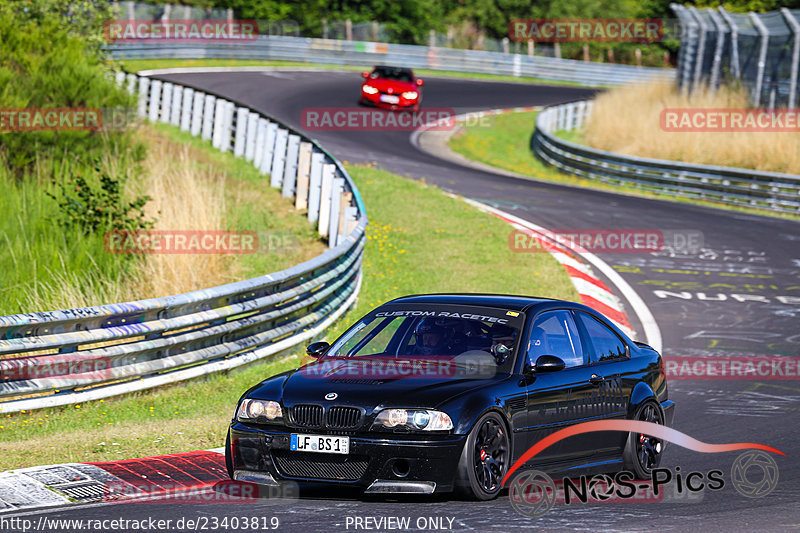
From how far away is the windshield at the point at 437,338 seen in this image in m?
7.66

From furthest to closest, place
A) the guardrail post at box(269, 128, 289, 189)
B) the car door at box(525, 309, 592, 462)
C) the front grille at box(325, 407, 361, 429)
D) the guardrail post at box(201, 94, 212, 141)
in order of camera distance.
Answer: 1. the guardrail post at box(201, 94, 212, 141)
2. the guardrail post at box(269, 128, 289, 189)
3. the car door at box(525, 309, 592, 462)
4. the front grille at box(325, 407, 361, 429)

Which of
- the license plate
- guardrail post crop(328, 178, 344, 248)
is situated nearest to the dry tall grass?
guardrail post crop(328, 178, 344, 248)

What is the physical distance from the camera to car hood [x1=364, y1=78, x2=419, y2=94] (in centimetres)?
3647

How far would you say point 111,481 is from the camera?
7.45 m

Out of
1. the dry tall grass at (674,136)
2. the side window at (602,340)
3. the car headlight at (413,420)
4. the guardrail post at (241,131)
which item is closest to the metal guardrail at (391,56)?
the dry tall grass at (674,136)

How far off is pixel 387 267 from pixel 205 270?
3.06 meters

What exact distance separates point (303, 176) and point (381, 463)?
12.6m

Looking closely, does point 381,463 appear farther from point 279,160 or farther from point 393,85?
point 393,85

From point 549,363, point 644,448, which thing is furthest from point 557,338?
point 644,448

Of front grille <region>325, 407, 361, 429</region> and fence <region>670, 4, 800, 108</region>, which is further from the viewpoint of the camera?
fence <region>670, 4, 800, 108</region>
